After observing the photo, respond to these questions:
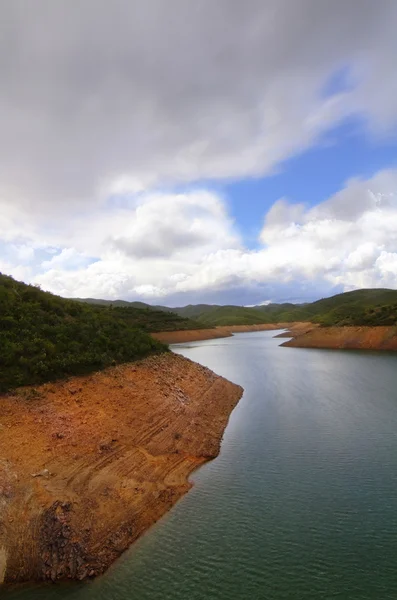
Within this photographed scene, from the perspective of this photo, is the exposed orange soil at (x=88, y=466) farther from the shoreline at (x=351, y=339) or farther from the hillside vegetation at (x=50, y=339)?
the shoreline at (x=351, y=339)

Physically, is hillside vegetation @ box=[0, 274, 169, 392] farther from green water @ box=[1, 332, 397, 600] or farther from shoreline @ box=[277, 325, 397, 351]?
shoreline @ box=[277, 325, 397, 351]

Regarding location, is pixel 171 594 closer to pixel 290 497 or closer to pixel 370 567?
pixel 370 567

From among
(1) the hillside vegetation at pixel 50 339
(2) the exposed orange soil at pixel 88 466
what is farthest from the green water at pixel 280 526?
(1) the hillside vegetation at pixel 50 339

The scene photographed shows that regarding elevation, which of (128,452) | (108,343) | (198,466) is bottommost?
(198,466)

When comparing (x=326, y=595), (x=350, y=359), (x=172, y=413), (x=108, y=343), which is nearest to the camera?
(x=326, y=595)

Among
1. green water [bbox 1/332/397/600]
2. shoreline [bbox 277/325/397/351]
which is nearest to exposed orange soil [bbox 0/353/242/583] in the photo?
green water [bbox 1/332/397/600]

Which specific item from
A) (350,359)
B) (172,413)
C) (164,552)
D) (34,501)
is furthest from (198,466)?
(350,359)
